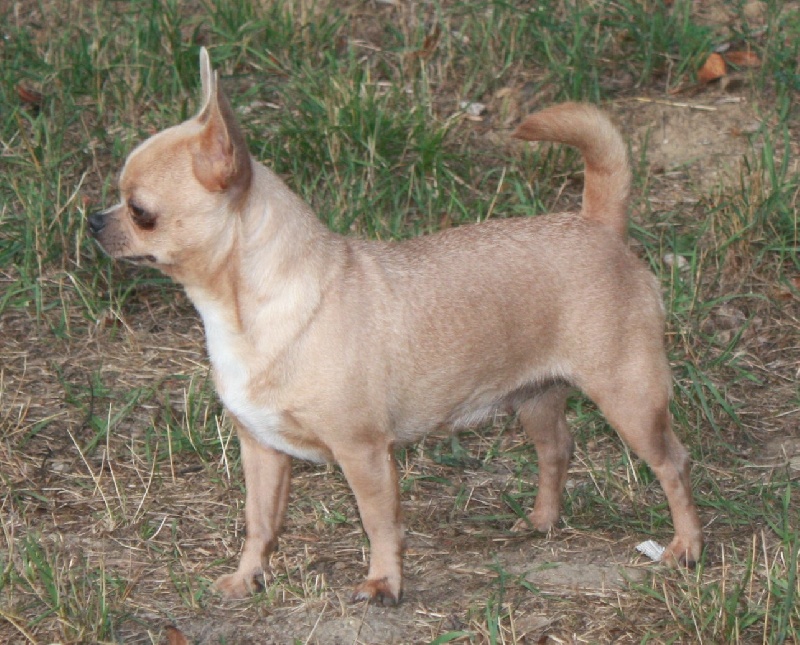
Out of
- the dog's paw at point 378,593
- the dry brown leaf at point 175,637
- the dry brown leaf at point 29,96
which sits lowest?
the dog's paw at point 378,593

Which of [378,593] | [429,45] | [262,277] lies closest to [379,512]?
[378,593]

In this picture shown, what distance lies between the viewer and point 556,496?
4.86m

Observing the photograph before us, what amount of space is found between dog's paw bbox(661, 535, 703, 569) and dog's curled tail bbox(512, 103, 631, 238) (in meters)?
1.10

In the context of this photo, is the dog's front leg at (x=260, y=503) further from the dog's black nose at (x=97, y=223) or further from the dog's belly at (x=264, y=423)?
the dog's black nose at (x=97, y=223)

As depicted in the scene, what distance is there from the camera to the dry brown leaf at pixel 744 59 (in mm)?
7242

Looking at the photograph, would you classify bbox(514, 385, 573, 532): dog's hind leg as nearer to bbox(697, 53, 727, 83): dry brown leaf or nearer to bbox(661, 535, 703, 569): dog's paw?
bbox(661, 535, 703, 569): dog's paw

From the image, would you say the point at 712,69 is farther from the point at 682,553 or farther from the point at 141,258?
the point at 141,258

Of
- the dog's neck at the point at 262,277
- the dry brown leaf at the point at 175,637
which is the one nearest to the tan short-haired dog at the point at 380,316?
the dog's neck at the point at 262,277

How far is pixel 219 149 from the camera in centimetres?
379

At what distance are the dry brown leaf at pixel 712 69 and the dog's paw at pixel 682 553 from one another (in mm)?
3438

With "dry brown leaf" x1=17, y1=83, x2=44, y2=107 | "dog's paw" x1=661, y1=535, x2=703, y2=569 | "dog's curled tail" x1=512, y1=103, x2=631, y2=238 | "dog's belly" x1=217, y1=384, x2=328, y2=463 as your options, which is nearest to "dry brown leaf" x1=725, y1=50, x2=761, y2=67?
"dog's curled tail" x1=512, y1=103, x2=631, y2=238

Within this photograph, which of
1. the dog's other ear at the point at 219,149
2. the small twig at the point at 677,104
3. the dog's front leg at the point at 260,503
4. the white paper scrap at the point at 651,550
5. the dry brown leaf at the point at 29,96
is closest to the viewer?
the dog's other ear at the point at 219,149

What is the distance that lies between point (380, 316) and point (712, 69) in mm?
3726

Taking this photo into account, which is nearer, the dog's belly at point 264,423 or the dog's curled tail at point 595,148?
the dog's belly at point 264,423
